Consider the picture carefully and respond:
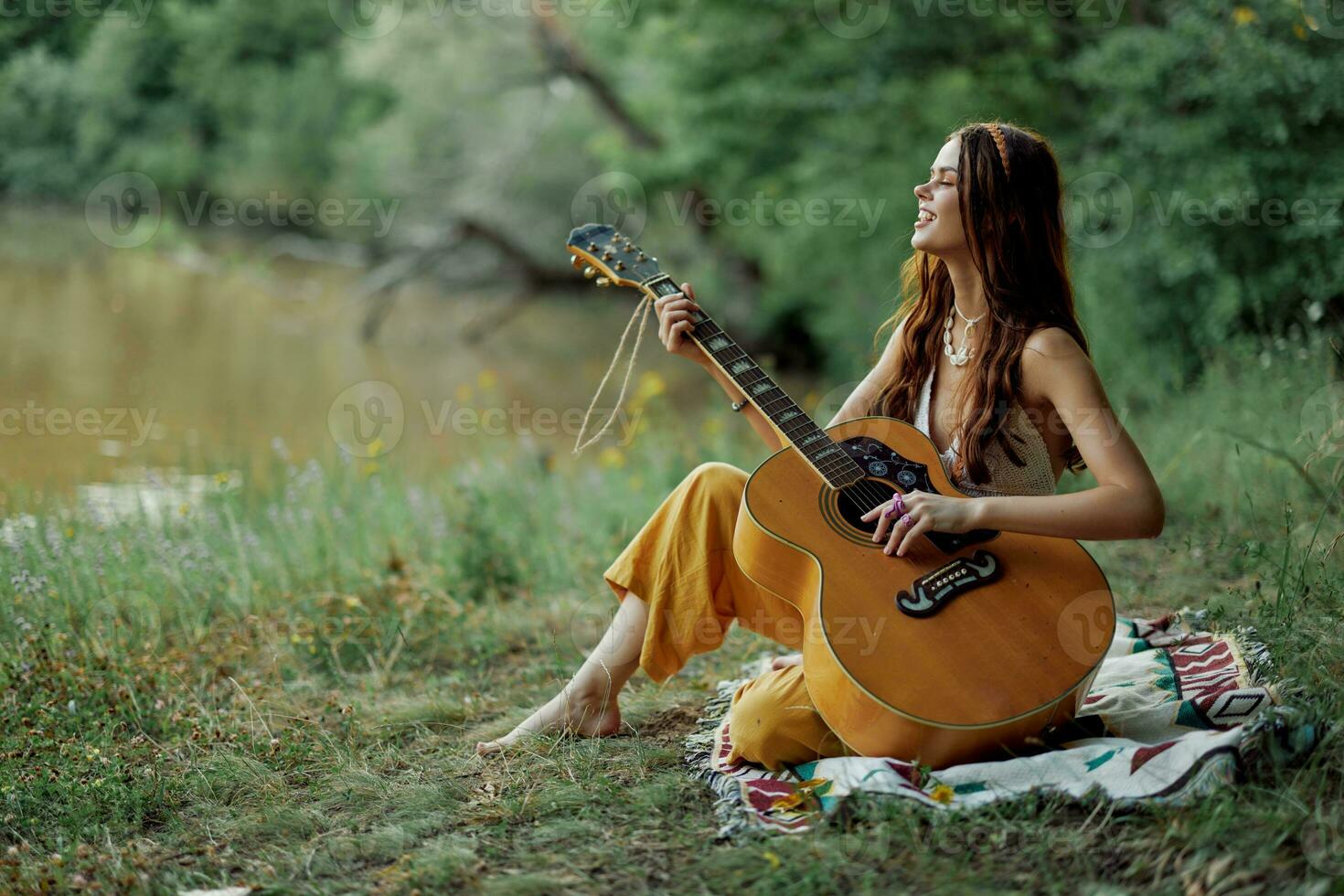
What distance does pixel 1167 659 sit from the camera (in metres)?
2.88

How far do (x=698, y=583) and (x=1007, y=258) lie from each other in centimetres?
100

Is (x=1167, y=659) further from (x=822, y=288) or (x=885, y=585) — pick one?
(x=822, y=288)

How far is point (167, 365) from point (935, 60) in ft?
22.0

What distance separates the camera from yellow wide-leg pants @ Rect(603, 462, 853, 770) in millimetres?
2617

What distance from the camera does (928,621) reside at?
225 cm

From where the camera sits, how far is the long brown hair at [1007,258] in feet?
8.32

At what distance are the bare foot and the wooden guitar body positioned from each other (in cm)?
58
